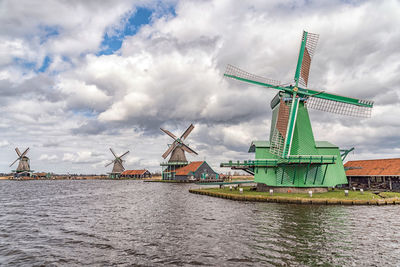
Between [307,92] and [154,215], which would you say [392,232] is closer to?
[154,215]

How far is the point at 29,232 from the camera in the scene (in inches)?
664

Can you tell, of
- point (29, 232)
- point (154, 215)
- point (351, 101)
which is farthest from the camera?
point (351, 101)

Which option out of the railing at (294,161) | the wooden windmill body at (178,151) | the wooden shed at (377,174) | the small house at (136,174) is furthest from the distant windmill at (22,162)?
the wooden shed at (377,174)

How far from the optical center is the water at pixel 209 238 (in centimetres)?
1130

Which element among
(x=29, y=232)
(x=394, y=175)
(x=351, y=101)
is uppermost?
(x=351, y=101)

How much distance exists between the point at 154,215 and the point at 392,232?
16.5 meters

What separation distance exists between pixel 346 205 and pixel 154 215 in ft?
59.2

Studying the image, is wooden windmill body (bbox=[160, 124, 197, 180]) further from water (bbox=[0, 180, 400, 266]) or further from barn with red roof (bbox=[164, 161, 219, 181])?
water (bbox=[0, 180, 400, 266])

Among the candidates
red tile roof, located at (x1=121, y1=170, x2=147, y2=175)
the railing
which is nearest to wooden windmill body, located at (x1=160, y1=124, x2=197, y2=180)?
red tile roof, located at (x1=121, y1=170, x2=147, y2=175)

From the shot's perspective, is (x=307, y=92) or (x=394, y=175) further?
(x=394, y=175)


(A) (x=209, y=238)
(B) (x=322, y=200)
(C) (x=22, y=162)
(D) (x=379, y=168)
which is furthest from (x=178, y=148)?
(C) (x=22, y=162)

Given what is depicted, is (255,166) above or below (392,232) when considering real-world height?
above

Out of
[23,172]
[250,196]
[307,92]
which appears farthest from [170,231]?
[23,172]

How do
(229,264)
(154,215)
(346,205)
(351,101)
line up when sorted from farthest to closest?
1. (351,101)
2. (346,205)
3. (154,215)
4. (229,264)
